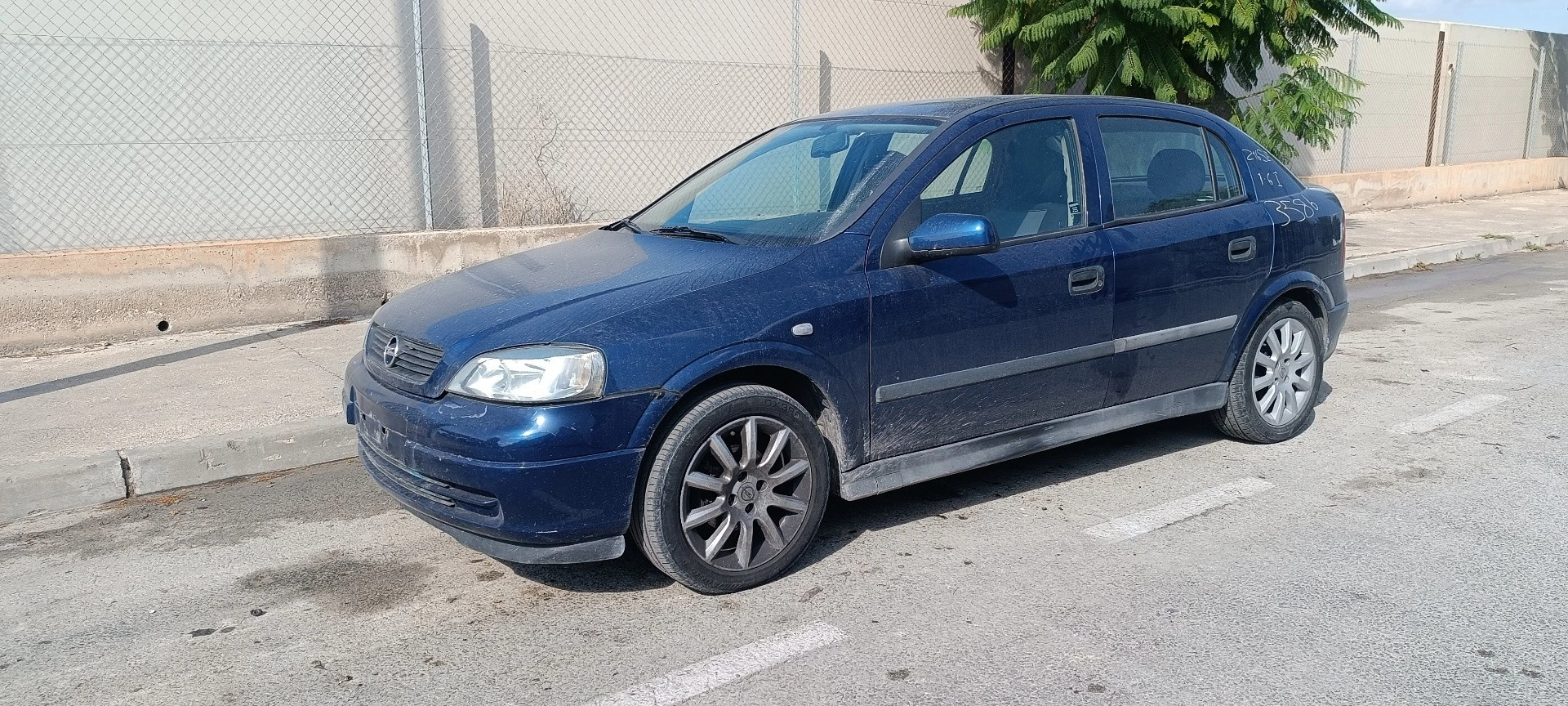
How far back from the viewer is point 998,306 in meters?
4.56

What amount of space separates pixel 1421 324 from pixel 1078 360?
5.50 metres

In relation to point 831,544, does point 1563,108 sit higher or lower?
higher

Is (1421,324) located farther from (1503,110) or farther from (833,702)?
(1503,110)

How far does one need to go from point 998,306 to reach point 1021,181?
0.60 meters

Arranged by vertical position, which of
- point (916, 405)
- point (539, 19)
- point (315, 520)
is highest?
point (539, 19)

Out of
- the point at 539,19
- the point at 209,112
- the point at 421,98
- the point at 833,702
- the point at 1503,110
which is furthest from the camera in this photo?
the point at 1503,110

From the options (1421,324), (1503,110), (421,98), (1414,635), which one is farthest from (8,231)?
(1503,110)

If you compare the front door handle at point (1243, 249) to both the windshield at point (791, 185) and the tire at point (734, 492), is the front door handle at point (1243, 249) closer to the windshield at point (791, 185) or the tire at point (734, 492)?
the windshield at point (791, 185)

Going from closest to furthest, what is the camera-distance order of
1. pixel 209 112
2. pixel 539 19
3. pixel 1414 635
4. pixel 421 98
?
1. pixel 1414 635
2. pixel 209 112
3. pixel 421 98
4. pixel 539 19

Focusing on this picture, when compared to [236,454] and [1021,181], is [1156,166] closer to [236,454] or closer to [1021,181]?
[1021,181]

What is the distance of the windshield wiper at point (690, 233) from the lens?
4621 mm

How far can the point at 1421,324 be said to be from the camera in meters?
9.02

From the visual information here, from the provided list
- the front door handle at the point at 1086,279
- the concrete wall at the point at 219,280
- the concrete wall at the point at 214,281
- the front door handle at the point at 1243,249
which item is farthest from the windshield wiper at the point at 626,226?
the concrete wall at the point at 219,280

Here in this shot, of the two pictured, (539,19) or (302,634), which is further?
(539,19)
